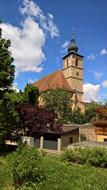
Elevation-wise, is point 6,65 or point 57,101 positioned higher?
point 57,101

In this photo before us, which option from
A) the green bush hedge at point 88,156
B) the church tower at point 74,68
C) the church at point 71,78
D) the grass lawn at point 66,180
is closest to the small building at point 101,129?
the green bush hedge at point 88,156

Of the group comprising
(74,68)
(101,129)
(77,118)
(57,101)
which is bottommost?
(101,129)

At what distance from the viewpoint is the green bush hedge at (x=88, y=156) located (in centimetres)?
1973

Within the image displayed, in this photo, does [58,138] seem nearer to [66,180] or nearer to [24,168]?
[66,180]

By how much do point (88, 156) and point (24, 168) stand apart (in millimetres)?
8407

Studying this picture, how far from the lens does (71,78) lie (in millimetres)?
100875

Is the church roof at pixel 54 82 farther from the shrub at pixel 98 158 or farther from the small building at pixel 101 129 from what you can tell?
the shrub at pixel 98 158

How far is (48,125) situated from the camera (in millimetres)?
33688

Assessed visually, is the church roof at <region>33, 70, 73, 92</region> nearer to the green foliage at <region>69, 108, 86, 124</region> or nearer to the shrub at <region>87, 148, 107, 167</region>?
the green foliage at <region>69, 108, 86, 124</region>

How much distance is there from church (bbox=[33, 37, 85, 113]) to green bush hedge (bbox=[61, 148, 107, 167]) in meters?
65.5

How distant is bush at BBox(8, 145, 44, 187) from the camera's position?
12.5m

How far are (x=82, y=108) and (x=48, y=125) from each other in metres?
61.0

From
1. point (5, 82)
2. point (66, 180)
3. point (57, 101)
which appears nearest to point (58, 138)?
point (5, 82)

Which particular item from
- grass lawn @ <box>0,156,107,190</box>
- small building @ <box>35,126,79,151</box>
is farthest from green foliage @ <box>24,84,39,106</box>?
grass lawn @ <box>0,156,107,190</box>
